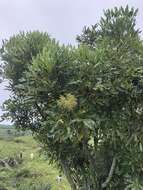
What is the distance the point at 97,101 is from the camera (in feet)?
63.7

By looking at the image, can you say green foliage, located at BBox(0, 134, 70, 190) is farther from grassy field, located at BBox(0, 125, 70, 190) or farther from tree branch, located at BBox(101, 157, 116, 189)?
tree branch, located at BBox(101, 157, 116, 189)

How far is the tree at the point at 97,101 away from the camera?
19.1 metres

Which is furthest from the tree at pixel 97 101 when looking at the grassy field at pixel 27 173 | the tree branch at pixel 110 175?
the grassy field at pixel 27 173

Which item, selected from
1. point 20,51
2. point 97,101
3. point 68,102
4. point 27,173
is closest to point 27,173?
point 27,173

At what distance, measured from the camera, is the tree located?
19125mm

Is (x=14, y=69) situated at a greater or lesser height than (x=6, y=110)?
greater

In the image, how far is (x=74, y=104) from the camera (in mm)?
18625

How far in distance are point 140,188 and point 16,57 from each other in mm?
6933

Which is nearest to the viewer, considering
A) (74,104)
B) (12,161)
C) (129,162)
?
Result: (74,104)

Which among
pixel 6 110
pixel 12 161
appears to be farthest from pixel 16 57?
pixel 12 161

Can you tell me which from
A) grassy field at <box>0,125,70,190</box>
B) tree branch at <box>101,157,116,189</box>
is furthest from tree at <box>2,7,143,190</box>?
grassy field at <box>0,125,70,190</box>

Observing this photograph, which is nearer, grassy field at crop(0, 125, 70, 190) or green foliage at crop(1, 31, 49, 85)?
green foliage at crop(1, 31, 49, 85)

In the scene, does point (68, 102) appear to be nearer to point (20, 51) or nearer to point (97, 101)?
point (97, 101)

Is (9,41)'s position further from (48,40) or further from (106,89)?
(106,89)
